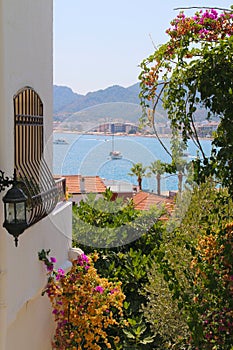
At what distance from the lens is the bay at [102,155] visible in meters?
4.62

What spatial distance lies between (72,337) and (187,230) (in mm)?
1278

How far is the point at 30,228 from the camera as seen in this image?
12.1 feet

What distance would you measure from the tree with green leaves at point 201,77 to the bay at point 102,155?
0.66 m

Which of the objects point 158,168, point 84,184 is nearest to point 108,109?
point 158,168

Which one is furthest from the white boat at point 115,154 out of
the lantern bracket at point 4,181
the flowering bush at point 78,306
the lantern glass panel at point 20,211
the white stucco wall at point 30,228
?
the lantern glass panel at point 20,211

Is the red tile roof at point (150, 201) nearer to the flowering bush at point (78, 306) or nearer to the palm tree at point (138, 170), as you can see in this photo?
the palm tree at point (138, 170)

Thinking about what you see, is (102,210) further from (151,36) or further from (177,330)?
(151,36)

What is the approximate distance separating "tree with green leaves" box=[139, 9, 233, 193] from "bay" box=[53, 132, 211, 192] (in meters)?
0.66

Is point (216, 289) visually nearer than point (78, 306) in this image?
Yes

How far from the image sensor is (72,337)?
14.0ft

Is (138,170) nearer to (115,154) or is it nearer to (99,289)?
(115,154)

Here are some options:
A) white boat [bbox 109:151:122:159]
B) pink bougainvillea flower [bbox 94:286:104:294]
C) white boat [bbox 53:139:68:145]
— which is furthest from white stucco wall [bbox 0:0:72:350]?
white boat [bbox 109:151:122:159]

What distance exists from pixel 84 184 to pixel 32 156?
137 cm

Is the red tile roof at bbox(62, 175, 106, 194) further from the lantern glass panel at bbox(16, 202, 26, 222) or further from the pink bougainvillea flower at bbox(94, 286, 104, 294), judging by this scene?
the lantern glass panel at bbox(16, 202, 26, 222)
